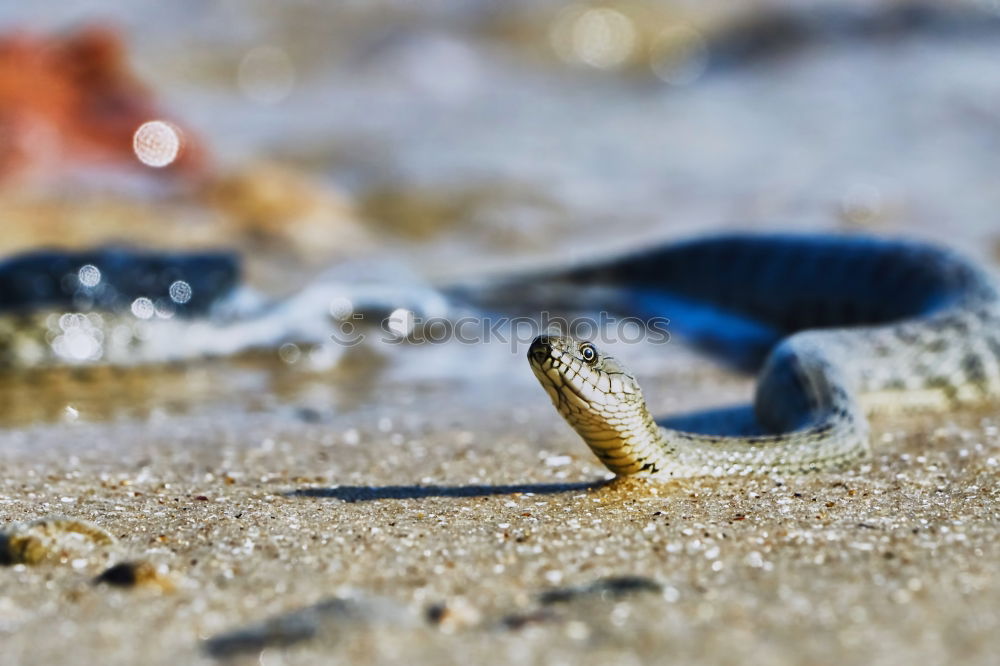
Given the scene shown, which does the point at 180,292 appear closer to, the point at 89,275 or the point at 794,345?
the point at 89,275

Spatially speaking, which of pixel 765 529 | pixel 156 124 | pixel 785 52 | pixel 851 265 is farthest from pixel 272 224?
pixel 785 52

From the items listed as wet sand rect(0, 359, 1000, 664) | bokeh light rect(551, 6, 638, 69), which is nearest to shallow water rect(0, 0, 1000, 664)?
wet sand rect(0, 359, 1000, 664)

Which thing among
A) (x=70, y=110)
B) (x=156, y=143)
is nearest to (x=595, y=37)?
(x=156, y=143)

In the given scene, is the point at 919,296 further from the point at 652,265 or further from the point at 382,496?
the point at 382,496

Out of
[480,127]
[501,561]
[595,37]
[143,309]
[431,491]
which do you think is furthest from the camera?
[595,37]

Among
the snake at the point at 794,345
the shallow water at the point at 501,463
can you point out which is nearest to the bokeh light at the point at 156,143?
the shallow water at the point at 501,463

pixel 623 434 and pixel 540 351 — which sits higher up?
pixel 540 351

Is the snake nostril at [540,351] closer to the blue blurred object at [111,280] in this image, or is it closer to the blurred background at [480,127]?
the blue blurred object at [111,280]
